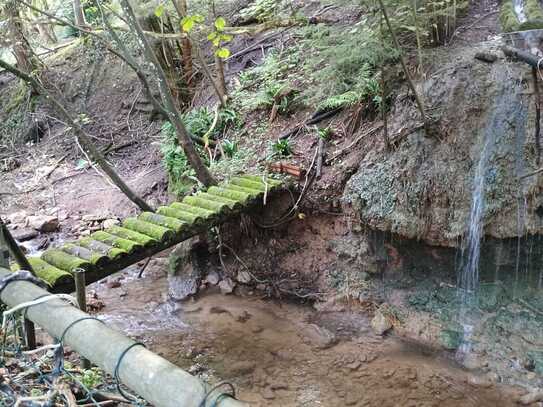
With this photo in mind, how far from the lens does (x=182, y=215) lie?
621 cm

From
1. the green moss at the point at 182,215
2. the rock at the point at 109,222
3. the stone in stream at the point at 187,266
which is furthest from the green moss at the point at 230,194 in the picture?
the rock at the point at 109,222

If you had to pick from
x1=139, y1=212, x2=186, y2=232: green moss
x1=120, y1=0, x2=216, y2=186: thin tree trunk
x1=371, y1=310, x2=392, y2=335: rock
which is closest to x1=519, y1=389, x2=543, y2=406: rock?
x1=371, y1=310, x2=392, y2=335: rock

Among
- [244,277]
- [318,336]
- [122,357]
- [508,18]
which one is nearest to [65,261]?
[244,277]

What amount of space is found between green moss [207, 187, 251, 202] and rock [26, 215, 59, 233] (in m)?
3.99

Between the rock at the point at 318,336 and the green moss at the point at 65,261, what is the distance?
274 cm

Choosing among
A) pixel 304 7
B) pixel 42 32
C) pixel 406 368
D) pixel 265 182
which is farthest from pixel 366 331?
pixel 42 32

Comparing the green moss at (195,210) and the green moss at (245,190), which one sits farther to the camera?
the green moss at (245,190)

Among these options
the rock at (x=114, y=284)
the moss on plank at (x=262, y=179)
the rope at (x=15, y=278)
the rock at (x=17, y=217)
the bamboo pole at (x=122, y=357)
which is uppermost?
the rope at (x=15, y=278)

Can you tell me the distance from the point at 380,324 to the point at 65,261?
3745mm

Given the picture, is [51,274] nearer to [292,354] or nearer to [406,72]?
[292,354]

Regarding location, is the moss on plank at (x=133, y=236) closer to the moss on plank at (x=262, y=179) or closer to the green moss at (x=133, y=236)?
the green moss at (x=133, y=236)

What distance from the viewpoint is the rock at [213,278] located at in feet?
23.9

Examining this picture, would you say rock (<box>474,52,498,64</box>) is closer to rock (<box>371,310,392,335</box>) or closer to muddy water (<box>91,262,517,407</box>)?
rock (<box>371,310,392,335</box>)

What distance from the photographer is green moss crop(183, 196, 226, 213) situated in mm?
6320
